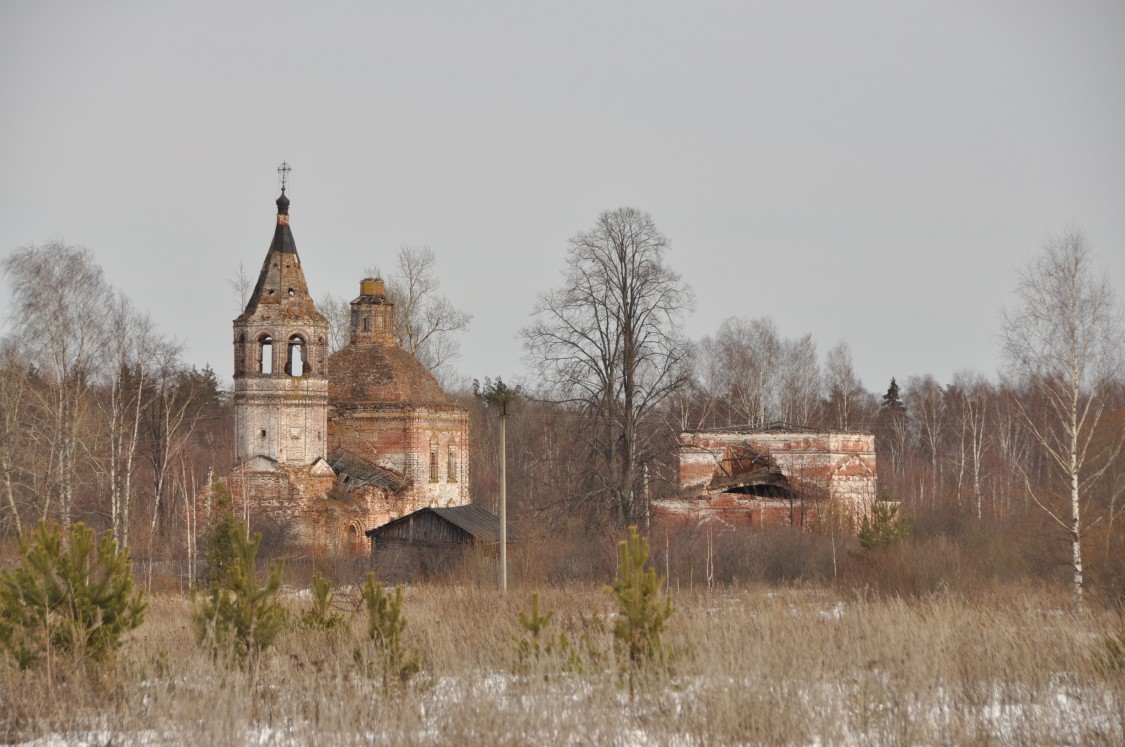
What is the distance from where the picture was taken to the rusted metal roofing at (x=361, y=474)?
30250 millimetres

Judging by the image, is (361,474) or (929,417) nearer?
(361,474)

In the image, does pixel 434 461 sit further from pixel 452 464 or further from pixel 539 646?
pixel 539 646

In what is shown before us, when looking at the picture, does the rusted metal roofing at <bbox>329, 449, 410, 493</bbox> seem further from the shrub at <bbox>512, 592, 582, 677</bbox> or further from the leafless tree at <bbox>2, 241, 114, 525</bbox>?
the shrub at <bbox>512, 592, 582, 677</bbox>

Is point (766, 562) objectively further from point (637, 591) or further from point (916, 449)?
point (916, 449)

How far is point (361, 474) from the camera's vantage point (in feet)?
100

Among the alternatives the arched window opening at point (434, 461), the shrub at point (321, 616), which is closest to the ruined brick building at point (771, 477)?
the arched window opening at point (434, 461)

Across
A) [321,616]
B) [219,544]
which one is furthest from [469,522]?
[321,616]

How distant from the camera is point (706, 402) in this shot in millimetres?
41750

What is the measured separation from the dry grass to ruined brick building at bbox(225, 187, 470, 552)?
1819cm

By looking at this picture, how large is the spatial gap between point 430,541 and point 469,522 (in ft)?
3.15

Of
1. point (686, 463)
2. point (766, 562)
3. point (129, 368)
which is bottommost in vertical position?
point (766, 562)

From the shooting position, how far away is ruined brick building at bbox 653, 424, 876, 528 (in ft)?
92.3

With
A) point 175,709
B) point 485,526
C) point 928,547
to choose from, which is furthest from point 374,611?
point 485,526

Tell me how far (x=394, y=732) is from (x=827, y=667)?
3334mm
